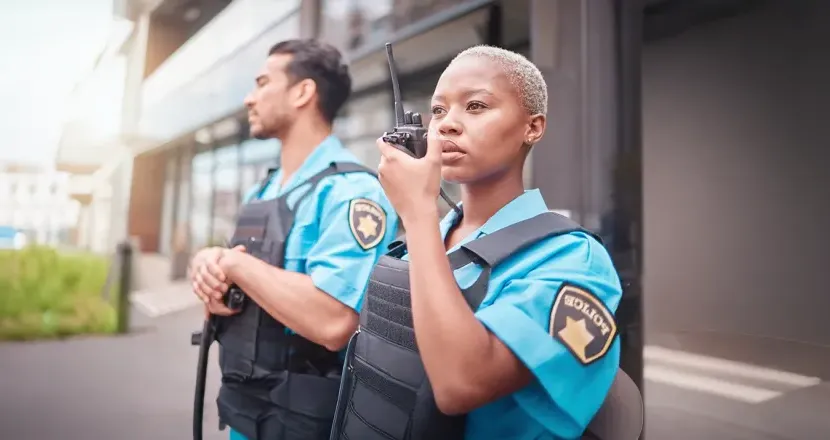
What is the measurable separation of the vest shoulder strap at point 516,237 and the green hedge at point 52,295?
406 centimetres

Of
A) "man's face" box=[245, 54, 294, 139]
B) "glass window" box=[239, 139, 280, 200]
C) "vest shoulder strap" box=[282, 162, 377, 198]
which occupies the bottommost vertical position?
"vest shoulder strap" box=[282, 162, 377, 198]

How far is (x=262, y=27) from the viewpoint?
3.54 metres

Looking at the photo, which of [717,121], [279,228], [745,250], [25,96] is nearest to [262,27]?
[25,96]

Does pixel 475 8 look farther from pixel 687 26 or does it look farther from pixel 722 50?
pixel 722 50

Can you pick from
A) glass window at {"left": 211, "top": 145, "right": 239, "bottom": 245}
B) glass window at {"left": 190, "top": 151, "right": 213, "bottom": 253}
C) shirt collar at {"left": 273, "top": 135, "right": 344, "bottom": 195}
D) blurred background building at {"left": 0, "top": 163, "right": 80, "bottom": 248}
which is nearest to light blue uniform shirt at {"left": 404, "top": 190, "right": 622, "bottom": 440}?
shirt collar at {"left": 273, "top": 135, "right": 344, "bottom": 195}

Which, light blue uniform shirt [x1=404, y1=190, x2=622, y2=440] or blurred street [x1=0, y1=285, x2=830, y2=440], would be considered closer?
light blue uniform shirt [x1=404, y1=190, x2=622, y2=440]

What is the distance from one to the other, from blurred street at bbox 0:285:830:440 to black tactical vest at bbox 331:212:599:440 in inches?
53.1

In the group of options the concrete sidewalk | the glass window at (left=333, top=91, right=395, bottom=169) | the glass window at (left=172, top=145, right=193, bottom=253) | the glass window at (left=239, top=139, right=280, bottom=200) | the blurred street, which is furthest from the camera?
the glass window at (left=172, top=145, right=193, bottom=253)

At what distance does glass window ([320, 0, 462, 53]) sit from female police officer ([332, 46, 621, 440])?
187 cm

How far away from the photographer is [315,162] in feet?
4.84

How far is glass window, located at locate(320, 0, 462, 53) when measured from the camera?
2.77m

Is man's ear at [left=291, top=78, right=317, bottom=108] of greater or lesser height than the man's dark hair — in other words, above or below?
below

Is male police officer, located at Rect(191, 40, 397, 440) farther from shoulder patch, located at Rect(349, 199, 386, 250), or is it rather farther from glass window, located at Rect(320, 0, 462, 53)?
glass window, located at Rect(320, 0, 462, 53)

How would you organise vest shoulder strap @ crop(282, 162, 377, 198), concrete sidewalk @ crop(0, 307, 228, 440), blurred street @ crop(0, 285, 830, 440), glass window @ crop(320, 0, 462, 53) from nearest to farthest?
1. vest shoulder strap @ crop(282, 162, 377, 198)
2. blurred street @ crop(0, 285, 830, 440)
3. concrete sidewalk @ crop(0, 307, 228, 440)
4. glass window @ crop(320, 0, 462, 53)
